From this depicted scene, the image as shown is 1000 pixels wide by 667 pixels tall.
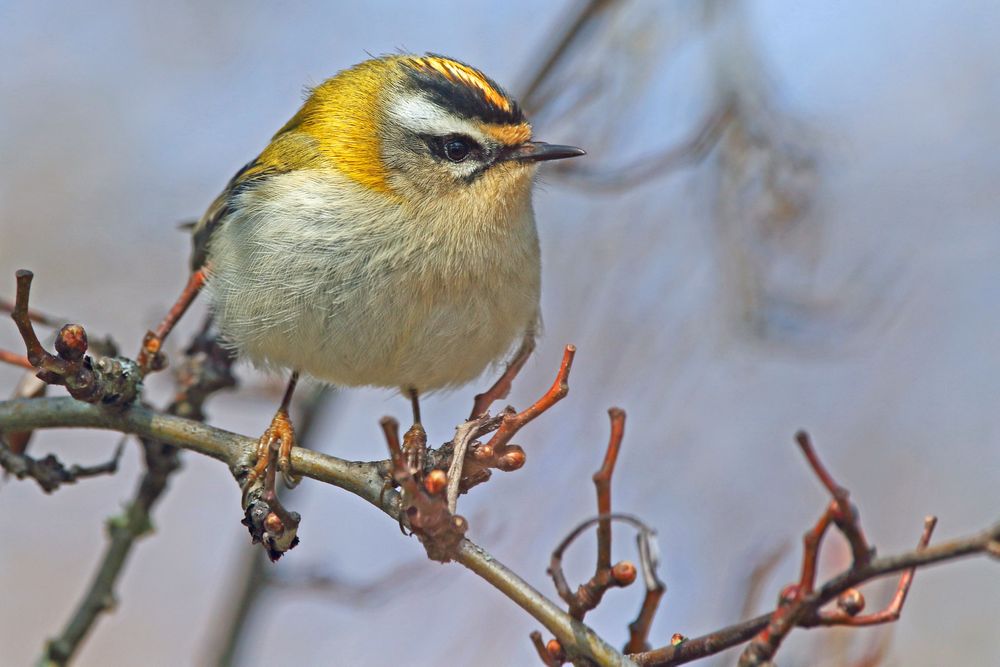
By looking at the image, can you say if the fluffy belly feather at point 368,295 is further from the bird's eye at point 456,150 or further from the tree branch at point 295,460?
the tree branch at point 295,460

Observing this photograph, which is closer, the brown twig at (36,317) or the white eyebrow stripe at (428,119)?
the brown twig at (36,317)

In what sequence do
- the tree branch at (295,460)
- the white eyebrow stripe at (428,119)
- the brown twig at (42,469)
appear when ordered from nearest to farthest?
1. the tree branch at (295,460)
2. the brown twig at (42,469)
3. the white eyebrow stripe at (428,119)

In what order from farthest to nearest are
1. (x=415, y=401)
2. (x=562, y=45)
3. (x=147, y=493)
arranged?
(x=562, y=45), (x=415, y=401), (x=147, y=493)

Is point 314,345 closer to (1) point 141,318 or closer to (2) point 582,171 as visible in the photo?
(2) point 582,171

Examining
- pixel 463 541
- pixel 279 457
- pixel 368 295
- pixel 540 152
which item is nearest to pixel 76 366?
pixel 279 457

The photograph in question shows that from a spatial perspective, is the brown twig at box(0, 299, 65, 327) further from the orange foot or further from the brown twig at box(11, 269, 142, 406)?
the orange foot

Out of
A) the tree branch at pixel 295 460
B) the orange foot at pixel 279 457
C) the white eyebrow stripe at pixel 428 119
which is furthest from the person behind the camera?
the white eyebrow stripe at pixel 428 119

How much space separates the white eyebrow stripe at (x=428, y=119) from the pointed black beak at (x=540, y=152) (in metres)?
0.07

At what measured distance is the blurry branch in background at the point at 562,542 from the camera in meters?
1.38

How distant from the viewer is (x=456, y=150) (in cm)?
278

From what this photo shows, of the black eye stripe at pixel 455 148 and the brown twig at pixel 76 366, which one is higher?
the black eye stripe at pixel 455 148

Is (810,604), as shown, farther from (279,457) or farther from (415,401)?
(415,401)

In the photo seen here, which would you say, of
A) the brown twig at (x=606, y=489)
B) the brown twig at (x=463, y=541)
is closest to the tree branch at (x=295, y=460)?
the brown twig at (x=463, y=541)

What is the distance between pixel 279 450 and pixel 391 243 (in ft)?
2.16
